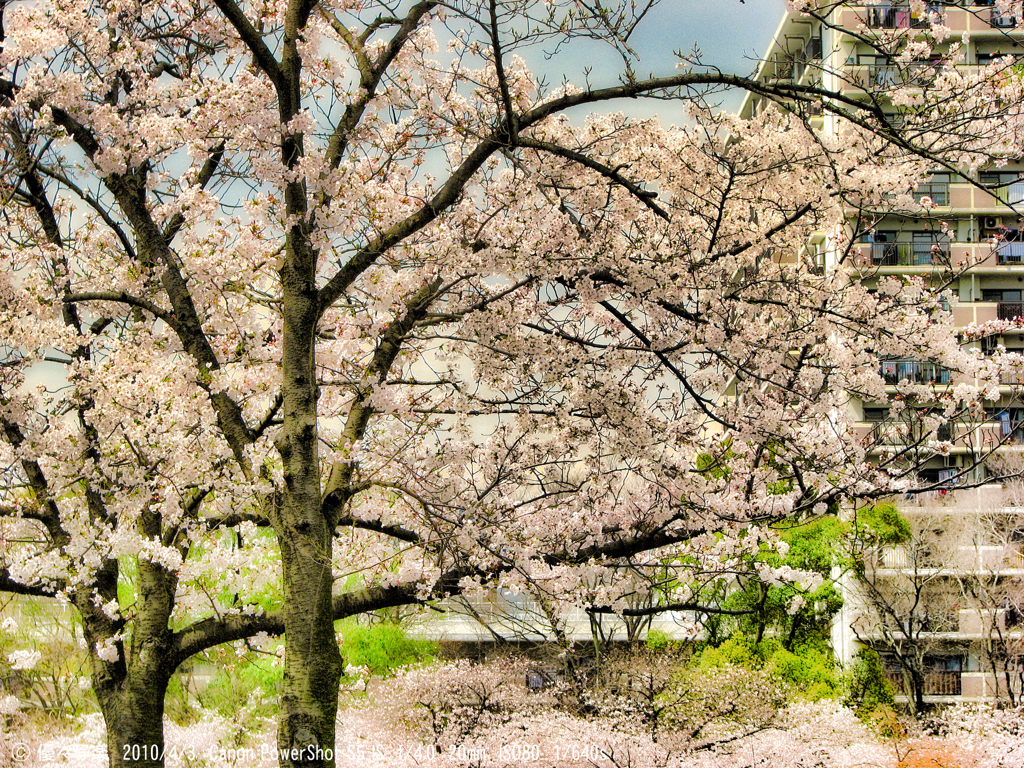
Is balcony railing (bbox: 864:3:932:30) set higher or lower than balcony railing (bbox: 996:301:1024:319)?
lower

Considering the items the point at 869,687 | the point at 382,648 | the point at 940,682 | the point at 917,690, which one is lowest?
the point at 940,682

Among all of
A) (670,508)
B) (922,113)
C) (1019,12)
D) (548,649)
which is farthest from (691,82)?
(548,649)

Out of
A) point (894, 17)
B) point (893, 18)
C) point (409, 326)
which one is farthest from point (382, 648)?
point (893, 18)

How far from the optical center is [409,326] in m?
6.70

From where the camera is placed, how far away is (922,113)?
18.3 ft

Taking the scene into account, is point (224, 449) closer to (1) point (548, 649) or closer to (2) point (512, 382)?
(2) point (512, 382)

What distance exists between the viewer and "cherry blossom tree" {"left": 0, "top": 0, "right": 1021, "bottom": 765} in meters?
6.02

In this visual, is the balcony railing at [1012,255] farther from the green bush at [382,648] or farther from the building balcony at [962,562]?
the green bush at [382,648]

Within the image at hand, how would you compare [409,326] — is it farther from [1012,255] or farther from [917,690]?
[1012,255]

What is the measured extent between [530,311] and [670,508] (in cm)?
194

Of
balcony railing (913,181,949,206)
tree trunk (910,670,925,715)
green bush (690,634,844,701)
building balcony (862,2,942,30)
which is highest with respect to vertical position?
balcony railing (913,181,949,206)

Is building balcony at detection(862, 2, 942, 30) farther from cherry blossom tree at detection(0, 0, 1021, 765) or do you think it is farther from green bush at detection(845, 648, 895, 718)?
green bush at detection(845, 648, 895, 718)

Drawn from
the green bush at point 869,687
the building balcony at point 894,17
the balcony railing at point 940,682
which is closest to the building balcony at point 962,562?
the balcony railing at point 940,682

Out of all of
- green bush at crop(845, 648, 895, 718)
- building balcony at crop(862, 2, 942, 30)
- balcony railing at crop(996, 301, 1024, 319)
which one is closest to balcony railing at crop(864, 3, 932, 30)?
building balcony at crop(862, 2, 942, 30)
